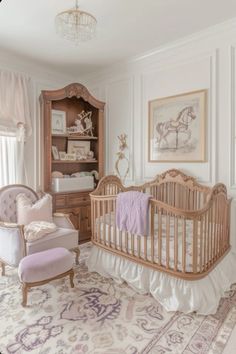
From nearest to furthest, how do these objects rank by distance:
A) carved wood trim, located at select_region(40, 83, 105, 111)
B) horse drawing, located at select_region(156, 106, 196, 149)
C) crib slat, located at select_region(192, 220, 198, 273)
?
crib slat, located at select_region(192, 220, 198, 273)
horse drawing, located at select_region(156, 106, 196, 149)
carved wood trim, located at select_region(40, 83, 105, 111)

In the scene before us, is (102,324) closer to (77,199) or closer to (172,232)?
(172,232)

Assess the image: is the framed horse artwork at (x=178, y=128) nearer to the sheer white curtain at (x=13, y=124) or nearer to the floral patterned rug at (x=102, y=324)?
the floral patterned rug at (x=102, y=324)

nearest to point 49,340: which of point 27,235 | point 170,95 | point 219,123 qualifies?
point 27,235

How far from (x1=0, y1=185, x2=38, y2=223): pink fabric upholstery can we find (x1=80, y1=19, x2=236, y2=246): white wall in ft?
5.10

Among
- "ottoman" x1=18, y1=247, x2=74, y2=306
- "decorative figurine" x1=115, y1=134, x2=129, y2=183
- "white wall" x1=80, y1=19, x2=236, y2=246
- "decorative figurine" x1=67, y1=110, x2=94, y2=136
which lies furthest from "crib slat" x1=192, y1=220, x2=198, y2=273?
"decorative figurine" x1=67, y1=110, x2=94, y2=136

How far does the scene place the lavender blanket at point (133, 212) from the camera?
89.7 inches

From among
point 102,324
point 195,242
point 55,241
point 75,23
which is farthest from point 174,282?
point 75,23

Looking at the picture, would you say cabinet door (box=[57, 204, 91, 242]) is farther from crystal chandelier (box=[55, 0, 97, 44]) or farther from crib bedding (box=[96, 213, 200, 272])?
crystal chandelier (box=[55, 0, 97, 44])

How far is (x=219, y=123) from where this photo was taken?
2.82m

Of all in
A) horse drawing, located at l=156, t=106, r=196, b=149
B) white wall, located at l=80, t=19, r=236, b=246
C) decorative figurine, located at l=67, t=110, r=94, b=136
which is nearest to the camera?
white wall, located at l=80, t=19, r=236, b=246

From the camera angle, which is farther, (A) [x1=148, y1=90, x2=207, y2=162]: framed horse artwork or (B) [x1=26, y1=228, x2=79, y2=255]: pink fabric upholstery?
(A) [x1=148, y1=90, x2=207, y2=162]: framed horse artwork

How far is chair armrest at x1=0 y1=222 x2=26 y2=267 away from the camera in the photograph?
242cm

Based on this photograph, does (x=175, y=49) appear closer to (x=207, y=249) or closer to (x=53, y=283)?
(x=207, y=249)

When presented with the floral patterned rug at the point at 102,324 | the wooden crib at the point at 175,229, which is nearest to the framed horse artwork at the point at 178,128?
the wooden crib at the point at 175,229
